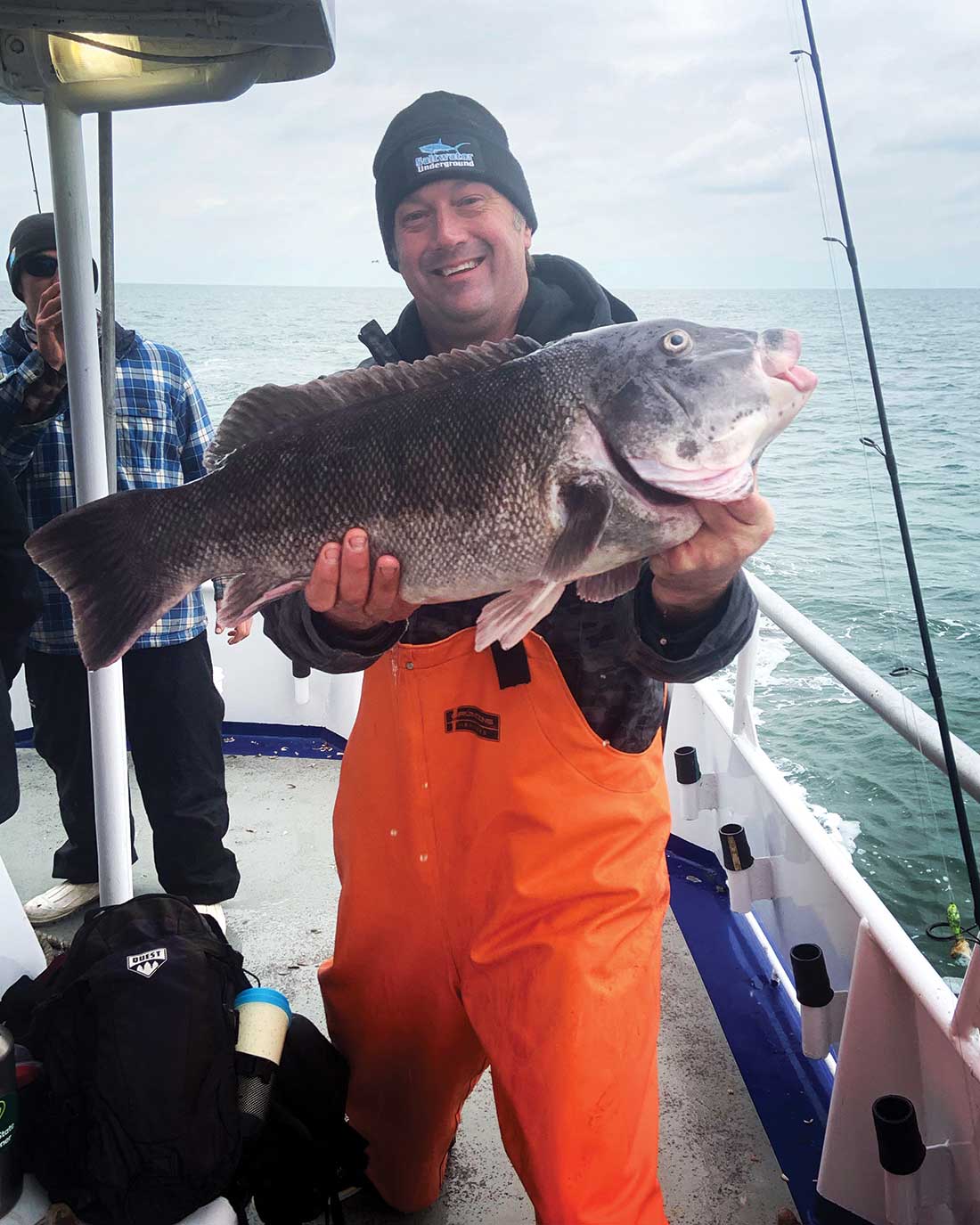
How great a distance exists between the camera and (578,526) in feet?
5.81

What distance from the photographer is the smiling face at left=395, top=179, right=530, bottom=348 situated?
2355 millimetres

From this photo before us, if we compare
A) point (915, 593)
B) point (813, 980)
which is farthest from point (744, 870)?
point (915, 593)

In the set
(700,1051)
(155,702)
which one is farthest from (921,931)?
(155,702)

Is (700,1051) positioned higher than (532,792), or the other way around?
(532,792)

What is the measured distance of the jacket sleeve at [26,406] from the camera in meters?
3.14

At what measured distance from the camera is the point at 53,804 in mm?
4828

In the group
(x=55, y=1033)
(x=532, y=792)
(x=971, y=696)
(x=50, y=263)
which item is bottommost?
(x=971, y=696)

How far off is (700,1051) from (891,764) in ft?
23.3

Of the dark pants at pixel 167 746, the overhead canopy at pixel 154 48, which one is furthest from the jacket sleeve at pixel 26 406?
the overhead canopy at pixel 154 48

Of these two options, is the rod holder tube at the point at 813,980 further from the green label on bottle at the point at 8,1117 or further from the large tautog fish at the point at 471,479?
the green label on bottle at the point at 8,1117

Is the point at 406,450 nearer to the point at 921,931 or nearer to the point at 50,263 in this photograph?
the point at 50,263

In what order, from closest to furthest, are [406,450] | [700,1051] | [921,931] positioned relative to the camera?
[406,450], [700,1051], [921,931]

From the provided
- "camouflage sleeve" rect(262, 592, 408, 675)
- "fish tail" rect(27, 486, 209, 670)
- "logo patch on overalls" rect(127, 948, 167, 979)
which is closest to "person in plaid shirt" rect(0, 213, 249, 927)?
"camouflage sleeve" rect(262, 592, 408, 675)

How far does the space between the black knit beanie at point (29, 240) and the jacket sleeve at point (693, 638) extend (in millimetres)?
2618
